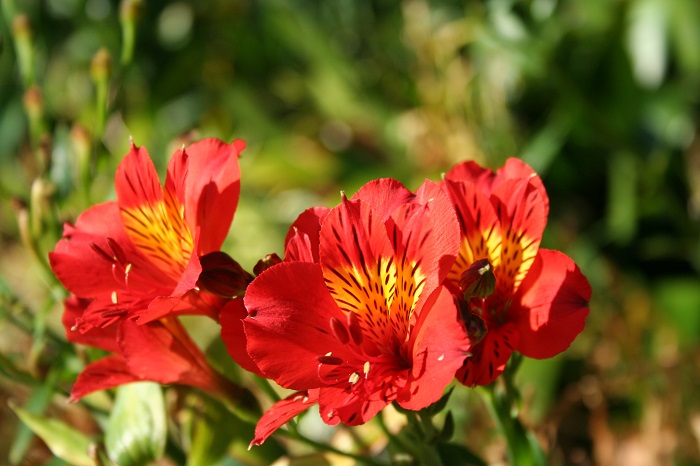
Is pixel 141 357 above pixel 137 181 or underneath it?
underneath

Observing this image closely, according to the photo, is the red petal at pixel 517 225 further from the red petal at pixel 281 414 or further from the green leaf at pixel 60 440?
the green leaf at pixel 60 440

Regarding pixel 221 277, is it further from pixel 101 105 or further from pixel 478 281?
pixel 101 105

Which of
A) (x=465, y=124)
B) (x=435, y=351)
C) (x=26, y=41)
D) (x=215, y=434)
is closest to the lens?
(x=435, y=351)

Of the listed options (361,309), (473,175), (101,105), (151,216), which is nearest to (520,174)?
(473,175)

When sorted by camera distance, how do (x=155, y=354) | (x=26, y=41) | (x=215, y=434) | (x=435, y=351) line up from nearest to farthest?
1. (x=435, y=351)
2. (x=155, y=354)
3. (x=215, y=434)
4. (x=26, y=41)

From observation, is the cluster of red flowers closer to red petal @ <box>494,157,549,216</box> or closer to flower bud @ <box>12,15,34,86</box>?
red petal @ <box>494,157,549,216</box>

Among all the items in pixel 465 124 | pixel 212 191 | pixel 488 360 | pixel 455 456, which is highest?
pixel 212 191

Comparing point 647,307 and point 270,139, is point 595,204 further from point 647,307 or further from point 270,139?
point 270,139
